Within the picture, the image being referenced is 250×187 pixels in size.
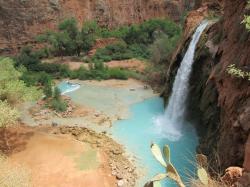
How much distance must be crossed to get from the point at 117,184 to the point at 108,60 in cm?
1941

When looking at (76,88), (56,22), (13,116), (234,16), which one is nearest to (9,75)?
(13,116)

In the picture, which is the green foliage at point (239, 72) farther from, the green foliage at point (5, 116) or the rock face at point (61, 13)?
the rock face at point (61, 13)

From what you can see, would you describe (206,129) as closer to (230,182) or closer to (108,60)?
(230,182)

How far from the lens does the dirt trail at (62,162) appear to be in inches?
543

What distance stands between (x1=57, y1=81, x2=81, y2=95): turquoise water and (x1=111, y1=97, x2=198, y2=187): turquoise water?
575 centimetres

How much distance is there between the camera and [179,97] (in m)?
18.9

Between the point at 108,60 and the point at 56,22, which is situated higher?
the point at 56,22

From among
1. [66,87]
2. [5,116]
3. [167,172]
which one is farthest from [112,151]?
[66,87]

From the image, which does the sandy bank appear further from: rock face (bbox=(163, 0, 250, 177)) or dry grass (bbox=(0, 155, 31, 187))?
rock face (bbox=(163, 0, 250, 177))

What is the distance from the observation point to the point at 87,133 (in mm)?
18188

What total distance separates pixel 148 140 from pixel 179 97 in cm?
320

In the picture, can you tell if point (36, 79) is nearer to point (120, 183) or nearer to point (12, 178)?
point (120, 183)

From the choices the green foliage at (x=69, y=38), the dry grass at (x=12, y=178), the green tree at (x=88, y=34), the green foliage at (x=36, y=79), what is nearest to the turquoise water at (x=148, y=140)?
the dry grass at (x=12, y=178)

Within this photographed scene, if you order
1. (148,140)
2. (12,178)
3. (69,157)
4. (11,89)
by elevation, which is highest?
(12,178)
